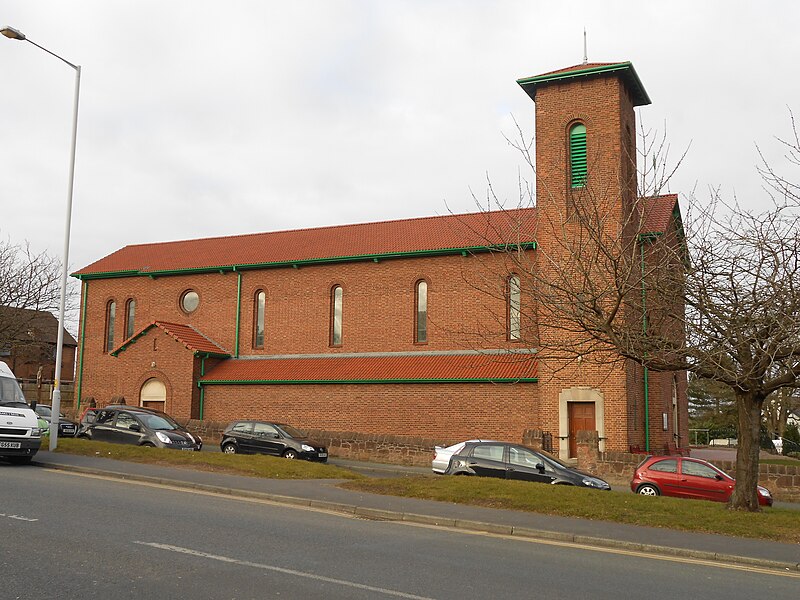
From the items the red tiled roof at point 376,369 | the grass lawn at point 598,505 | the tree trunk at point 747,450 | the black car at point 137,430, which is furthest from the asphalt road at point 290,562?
the red tiled roof at point 376,369

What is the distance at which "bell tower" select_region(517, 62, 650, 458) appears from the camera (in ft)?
81.9

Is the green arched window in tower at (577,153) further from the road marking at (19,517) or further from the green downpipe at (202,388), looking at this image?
the road marking at (19,517)

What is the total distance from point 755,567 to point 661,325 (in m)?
5.24

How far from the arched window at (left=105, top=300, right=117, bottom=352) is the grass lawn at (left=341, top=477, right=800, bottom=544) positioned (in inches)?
976

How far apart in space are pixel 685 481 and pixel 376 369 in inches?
549

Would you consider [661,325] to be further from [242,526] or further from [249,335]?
[249,335]

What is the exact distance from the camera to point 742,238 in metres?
12.9

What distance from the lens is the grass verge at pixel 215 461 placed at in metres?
18.1

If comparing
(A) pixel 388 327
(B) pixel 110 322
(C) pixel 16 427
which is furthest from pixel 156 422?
(B) pixel 110 322

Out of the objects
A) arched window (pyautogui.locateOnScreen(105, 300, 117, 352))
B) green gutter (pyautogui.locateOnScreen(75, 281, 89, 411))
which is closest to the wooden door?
green gutter (pyautogui.locateOnScreen(75, 281, 89, 411))

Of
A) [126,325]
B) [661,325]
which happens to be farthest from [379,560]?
[126,325]

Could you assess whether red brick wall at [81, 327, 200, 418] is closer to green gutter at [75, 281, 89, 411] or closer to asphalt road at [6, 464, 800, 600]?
green gutter at [75, 281, 89, 411]

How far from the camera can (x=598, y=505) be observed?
13773 mm

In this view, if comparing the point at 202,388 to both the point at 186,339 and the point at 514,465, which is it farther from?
the point at 514,465
